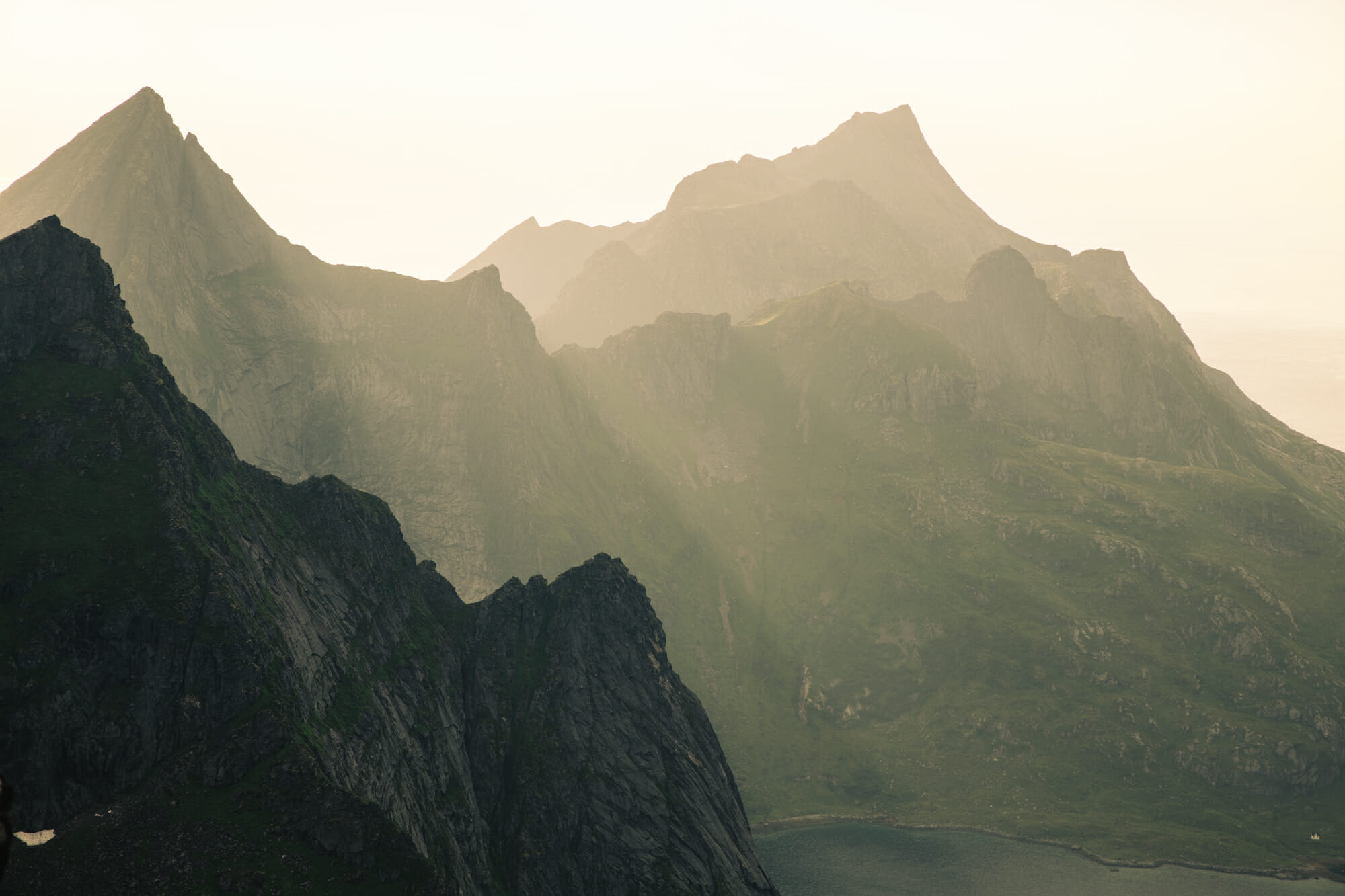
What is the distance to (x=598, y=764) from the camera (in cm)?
13175

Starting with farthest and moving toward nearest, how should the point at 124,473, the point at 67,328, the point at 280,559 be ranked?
the point at 280,559 < the point at 67,328 < the point at 124,473

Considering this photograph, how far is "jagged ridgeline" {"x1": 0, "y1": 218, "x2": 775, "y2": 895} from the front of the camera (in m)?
82.3

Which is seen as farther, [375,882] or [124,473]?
[124,473]

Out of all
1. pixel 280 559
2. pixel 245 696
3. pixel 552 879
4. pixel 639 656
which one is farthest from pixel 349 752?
pixel 639 656

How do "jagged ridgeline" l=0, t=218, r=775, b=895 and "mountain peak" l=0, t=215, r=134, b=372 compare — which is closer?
"jagged ridgeline" l=0, t=218, r=775, b=895

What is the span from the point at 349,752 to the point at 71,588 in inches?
1267

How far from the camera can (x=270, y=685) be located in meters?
93.8

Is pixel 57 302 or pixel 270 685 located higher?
pixel 57 302

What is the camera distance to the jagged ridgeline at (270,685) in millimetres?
82312

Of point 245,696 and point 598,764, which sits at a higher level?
point 245,696

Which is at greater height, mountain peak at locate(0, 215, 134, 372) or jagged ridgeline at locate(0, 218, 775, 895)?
mountain peak at locate(0, 215, 134, 372)

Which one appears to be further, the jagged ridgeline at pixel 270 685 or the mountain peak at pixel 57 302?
the mountain peak at pixel 57 302

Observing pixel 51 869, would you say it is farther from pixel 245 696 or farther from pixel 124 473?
pixel 124 473

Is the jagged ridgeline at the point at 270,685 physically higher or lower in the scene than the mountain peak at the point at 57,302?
lower
